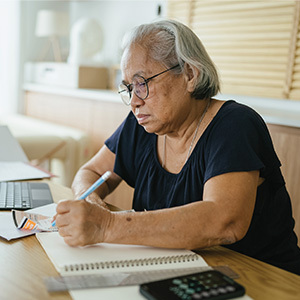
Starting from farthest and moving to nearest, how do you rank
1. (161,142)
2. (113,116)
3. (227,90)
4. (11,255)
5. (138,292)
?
1. (113,116)
2. (227,90)
3. (161,142)
4. (11,255)
5. (138,292)

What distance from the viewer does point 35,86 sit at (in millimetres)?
3934

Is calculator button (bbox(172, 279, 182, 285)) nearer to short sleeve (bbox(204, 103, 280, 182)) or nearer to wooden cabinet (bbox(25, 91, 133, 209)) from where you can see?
short sleeve (bbox(204, 103, 280, 182))

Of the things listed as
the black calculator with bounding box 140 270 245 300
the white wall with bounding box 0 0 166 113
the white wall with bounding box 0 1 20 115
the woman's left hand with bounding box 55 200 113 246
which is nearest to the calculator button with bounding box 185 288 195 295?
the black calculator with bounding box 140 270 245 300

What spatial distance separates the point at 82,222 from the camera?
0.89m

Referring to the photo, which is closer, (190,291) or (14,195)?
(190,291)

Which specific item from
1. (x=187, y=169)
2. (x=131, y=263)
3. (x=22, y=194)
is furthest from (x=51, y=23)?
(x=131, y=263)

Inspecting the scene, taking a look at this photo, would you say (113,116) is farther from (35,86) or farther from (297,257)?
(297,257)

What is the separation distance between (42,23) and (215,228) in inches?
134

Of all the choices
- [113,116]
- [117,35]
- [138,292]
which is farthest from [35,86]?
[138,292]

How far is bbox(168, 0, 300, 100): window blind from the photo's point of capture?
226 cm

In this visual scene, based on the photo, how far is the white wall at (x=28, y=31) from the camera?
3.79 metres

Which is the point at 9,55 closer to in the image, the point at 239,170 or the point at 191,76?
the point at 191,76

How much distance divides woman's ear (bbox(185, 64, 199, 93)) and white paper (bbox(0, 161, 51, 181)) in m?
0.67

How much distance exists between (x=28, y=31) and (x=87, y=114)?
1394mm
